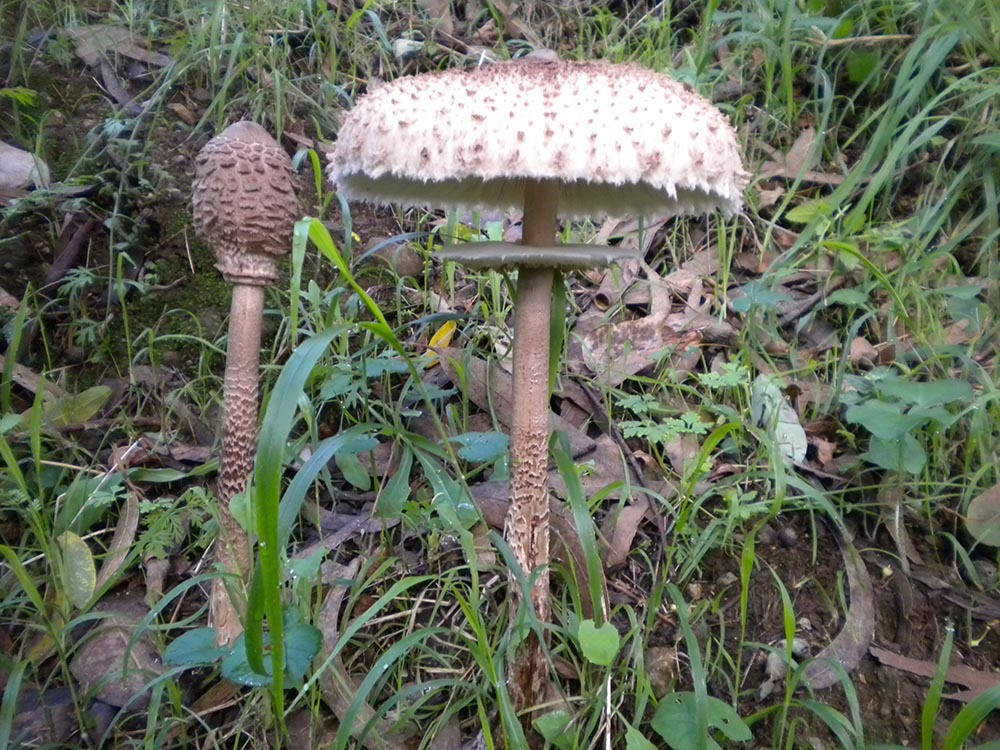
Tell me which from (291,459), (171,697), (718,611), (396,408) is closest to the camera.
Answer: (171,697)

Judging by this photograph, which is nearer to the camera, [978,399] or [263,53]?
[978,399]

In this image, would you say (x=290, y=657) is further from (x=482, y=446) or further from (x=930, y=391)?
(x=930, y=391)

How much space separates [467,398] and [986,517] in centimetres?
188

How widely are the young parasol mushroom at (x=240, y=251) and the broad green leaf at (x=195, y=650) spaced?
0.11 m

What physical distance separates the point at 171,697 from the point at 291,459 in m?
0.89

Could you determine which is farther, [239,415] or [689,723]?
[239,415]

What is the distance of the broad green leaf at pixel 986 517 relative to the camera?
2203 mm

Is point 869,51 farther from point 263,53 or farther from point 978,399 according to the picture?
point 263,53

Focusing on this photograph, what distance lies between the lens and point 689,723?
177cm

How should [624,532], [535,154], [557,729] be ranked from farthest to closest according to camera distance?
[624,532]
[557,729]
[535,154]

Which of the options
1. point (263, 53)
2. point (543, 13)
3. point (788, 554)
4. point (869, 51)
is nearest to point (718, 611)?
point (788, 554)

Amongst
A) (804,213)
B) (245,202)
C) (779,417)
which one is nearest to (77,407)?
(245,202)

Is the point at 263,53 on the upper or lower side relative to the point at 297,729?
upper

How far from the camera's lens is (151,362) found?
2914mm
